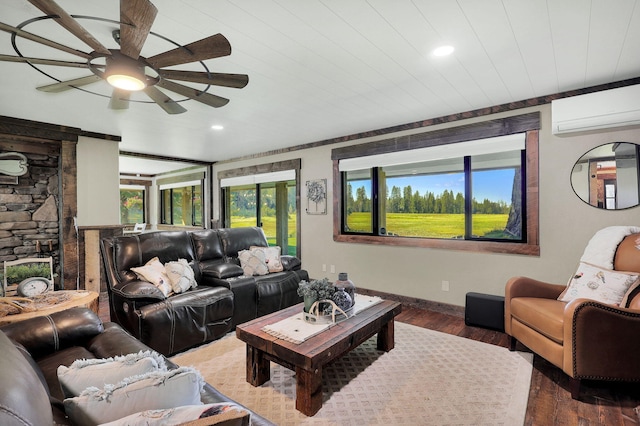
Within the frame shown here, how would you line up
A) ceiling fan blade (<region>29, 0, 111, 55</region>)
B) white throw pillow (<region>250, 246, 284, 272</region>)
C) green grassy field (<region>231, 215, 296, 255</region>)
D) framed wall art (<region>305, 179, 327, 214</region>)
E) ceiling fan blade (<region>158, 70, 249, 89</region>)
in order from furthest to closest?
green grassy field (<region>231, 215, 296, 255</region>), framed wall art (<region>305, 179, 327, 214</region>), white throw pillow (<region>250, 246, 284, 272</region>), ceiling fan blade (<region>158, 70, 249, 89</region>), ceiling fan blade (<region>29, 0, 111, 55</region>)

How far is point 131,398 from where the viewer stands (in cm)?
90

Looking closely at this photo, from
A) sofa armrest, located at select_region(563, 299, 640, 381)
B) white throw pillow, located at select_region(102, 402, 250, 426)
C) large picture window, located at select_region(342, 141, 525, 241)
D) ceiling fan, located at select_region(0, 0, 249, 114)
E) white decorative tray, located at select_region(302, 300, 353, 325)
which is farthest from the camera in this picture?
large picture window, located at select_region(342, 141, 525, 241)

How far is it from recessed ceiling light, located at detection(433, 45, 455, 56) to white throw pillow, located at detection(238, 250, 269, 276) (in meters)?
2.87

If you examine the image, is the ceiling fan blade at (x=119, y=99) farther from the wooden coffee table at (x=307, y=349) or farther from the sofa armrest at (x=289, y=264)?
the sofa armrest at (x=289, y=264)

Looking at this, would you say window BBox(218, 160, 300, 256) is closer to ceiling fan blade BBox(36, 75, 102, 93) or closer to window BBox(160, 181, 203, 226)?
window BBox(160, 181, 203, 226)

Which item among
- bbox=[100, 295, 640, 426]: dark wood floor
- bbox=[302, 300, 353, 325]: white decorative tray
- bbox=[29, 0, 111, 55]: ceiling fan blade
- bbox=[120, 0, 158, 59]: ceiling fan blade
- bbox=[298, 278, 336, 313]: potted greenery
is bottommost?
bbox=[100, 295, 640, 426]: dark wood floor

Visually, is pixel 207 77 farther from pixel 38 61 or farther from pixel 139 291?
pixel 139 291

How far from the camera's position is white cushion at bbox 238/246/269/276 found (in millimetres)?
3764

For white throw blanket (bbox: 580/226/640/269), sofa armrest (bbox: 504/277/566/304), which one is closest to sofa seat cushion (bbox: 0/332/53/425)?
sofa armrest (bbox: 504/277/566/304)

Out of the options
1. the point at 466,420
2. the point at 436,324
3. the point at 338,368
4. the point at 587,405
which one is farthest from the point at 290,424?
the point at 436,324

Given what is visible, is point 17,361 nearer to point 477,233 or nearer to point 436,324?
point 436,324

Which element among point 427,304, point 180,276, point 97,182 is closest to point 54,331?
point 180,276

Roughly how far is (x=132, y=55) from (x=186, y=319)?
2.16 m

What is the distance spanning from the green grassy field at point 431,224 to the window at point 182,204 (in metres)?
4.76
